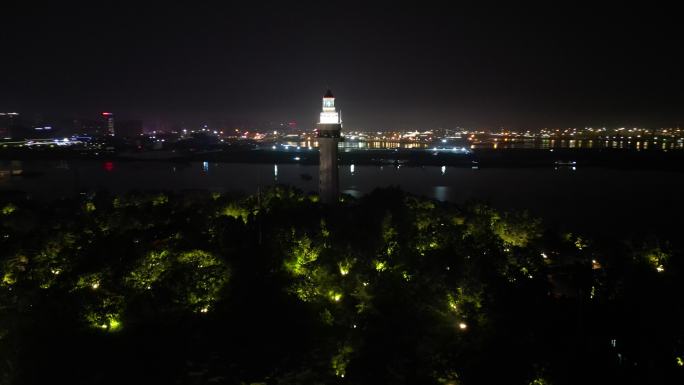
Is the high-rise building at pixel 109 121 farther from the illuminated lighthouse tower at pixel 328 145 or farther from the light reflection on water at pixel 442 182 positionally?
the illuminated lighthouse tower at pixel 328 145

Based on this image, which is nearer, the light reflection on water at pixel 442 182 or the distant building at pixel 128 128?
the light reflection on water at pixel 442 182

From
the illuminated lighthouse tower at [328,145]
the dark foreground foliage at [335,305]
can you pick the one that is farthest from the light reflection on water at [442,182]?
the dark foreground foliage at [335,305]

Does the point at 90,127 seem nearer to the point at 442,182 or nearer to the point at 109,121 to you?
the point at 109,121

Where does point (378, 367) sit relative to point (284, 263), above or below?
below

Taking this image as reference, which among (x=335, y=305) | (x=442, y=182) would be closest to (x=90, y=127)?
(x=442, y=182)

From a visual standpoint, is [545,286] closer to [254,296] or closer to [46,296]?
[254,296]

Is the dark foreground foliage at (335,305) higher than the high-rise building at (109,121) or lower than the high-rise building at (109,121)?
lower

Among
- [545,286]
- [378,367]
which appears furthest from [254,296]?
[545,286]
